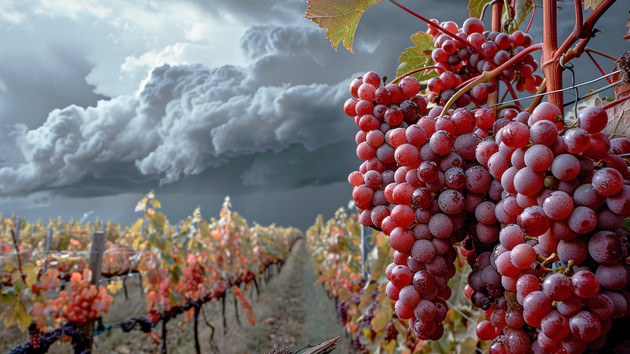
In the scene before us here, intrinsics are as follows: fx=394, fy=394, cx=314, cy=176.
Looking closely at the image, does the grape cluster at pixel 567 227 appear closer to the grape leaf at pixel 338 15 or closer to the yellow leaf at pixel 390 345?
the grape leaf at pixel 338 15

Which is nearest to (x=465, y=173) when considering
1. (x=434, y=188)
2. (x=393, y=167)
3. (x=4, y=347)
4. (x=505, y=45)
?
(x=434, y=188)

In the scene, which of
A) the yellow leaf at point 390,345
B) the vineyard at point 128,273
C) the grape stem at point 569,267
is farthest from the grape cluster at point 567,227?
the vineyard at point 128,273

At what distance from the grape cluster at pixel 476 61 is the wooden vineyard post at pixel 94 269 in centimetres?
380

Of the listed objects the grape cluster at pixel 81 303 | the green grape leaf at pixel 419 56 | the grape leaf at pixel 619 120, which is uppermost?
the green grape leaf at pixel 419 56

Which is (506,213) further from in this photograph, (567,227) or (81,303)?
(81,303)

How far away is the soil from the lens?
17.7 ft

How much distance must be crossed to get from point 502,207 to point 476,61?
1.21 ft

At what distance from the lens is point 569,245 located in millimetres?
406

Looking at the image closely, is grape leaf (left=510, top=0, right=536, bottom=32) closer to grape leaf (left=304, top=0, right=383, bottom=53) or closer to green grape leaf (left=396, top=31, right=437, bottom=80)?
green grape leaf (left=396, top=31, right=437, bottom=80)

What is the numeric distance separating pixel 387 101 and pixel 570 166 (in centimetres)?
30

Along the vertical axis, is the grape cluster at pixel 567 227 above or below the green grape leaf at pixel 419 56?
below

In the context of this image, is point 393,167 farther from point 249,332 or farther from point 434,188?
point 249,332

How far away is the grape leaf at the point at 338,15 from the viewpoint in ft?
2.16

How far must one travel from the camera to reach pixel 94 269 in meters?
4.01
